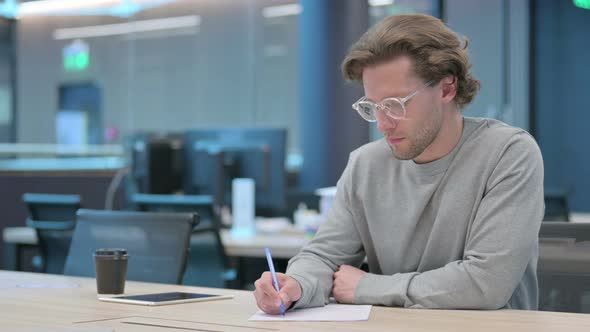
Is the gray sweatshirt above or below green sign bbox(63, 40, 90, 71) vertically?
below

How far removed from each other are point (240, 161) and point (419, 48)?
3.01 meters

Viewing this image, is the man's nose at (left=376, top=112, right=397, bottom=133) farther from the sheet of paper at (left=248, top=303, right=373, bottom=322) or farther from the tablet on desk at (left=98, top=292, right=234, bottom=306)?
the tablet on desk at (left=98, top=292, right=234, bottom=306)

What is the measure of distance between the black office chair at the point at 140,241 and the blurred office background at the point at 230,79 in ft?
9.64

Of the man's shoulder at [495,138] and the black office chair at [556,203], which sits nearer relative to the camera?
the man's shoulder at [495,138]

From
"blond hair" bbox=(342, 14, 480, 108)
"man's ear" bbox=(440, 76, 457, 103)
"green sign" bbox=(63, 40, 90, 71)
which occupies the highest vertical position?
"green sign" bbox=(63, 40, 90, 71)

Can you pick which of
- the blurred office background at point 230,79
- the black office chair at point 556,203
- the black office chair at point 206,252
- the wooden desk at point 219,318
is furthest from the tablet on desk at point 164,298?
the blurred office background at point 230,79

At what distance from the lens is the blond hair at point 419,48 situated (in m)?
2.05

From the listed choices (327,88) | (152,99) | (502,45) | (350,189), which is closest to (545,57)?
(502,45)

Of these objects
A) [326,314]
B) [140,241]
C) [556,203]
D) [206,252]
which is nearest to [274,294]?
[326,314]

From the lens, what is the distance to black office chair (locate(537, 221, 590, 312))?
2.12m

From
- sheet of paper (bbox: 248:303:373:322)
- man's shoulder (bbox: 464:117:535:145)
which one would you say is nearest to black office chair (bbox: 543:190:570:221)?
man's shoulder (bbox: 464:117:535:145)

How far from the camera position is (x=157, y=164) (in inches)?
209

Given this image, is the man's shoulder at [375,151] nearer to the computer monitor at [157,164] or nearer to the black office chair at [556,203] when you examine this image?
the black office chair at [556,203]

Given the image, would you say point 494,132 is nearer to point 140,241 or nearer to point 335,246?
point 335,246
